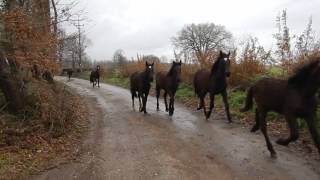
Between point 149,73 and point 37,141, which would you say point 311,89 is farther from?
point 149,73

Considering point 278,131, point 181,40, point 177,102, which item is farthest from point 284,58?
point 181,40

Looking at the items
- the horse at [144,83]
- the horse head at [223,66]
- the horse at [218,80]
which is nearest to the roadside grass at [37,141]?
the horse at [144,83]

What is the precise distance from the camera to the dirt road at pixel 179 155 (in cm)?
737

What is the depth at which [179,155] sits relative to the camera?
28.4ft

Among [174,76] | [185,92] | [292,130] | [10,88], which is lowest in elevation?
[185,92]

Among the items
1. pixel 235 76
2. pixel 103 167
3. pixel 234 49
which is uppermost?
pixel 234 49

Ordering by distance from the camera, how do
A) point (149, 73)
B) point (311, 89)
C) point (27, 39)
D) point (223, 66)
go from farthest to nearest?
1. point (149, 73)
2. point (223, 66)
3. point (27, 39)
4. point (311, 89)

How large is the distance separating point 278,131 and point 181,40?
53607 mm

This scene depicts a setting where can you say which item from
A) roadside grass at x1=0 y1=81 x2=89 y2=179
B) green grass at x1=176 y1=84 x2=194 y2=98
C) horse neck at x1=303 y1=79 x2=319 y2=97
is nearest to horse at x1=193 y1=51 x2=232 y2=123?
roadside grass at x1=0 y1=81 x2=89 y2=179

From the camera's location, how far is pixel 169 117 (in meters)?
14.2

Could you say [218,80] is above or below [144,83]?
above

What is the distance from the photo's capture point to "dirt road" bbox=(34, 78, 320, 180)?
290 inches

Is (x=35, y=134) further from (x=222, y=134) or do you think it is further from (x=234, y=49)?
(x=234, y=49)

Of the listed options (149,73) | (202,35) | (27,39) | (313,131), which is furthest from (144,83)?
(202,35)
